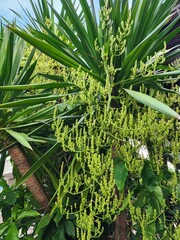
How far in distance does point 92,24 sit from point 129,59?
1.17ft

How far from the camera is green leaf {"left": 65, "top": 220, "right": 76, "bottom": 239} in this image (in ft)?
4.48

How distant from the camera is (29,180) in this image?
1516 mm

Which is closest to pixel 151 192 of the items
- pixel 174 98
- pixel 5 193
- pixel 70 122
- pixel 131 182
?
pixel 131 182

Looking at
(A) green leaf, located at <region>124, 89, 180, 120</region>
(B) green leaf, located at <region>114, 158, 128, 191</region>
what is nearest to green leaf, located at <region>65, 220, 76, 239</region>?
(B) green leaf, located at <region>114, 158, 128, 191</region>

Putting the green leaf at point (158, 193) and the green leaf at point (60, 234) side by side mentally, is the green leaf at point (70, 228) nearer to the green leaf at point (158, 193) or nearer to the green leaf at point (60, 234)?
the green leaf at point (60, 234)

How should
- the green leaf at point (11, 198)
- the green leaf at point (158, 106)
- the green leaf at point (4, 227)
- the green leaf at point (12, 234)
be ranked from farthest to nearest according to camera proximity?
the green leaf at point (11, 198), the green leaf at point (4, 227), the green leaf at point (12, 234), the green leaf at point (158, 106)

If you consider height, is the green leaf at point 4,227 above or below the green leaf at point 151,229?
below

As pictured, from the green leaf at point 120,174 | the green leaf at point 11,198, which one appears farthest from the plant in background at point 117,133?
the green leaf at point 11,198

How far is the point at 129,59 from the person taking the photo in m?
1.33

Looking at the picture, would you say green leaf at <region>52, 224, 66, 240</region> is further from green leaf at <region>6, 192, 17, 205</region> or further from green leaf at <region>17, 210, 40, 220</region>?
green leaf at <region>6, 192, 17, 205</region>

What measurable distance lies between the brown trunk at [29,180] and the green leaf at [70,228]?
0.61 ft

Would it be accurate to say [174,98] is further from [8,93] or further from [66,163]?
[8,93]

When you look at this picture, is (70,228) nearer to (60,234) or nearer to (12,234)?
(60,234)

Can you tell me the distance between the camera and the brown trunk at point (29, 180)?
152cm
